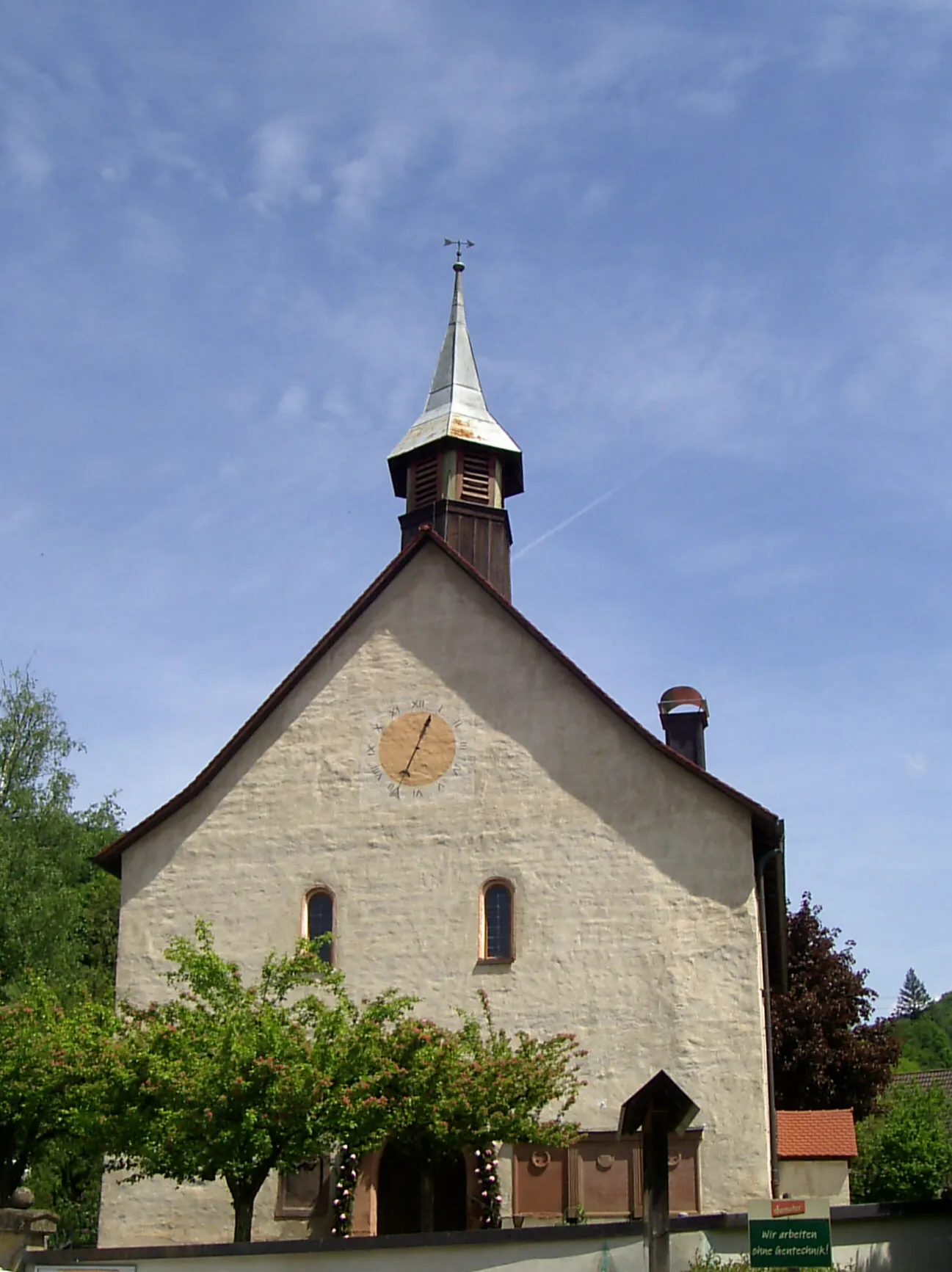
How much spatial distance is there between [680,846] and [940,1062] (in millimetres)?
105415

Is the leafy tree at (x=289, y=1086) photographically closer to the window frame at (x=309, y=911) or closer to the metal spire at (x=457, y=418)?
the window frame at (x=309, y=911)

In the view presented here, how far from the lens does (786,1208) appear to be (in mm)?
14625

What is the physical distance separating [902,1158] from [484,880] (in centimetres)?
1929

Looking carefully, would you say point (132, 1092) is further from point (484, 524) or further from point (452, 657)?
point (484, 524)

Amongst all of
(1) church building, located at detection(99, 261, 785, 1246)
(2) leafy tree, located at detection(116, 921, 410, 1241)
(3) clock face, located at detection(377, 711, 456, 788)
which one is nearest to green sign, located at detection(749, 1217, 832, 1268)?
(2) leafy tree, located at detection(116, 921, 410, 1241)

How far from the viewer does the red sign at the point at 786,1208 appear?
47.7ft

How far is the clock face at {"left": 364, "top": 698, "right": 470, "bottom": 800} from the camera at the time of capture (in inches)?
947

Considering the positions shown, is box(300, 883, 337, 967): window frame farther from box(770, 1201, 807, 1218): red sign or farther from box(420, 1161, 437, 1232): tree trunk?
box(770, 1201, 807, 1218): red sign

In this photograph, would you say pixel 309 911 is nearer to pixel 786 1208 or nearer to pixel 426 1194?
pixel 426 1194

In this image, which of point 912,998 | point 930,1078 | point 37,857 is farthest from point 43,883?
point 912,998

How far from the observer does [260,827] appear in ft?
80.1

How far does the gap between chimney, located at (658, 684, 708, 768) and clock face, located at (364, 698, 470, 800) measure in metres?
5.80

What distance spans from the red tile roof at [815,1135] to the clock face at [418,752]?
7289 millimetres

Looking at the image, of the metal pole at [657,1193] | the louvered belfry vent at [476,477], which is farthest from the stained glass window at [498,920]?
the louvered belfry vent at [476,477]
